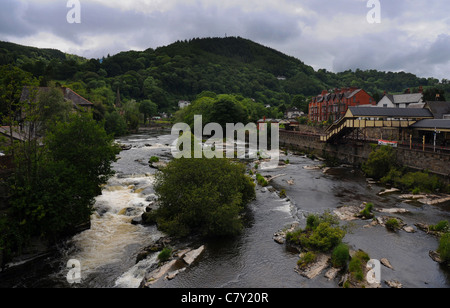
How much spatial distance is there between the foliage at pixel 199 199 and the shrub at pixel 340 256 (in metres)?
7.03

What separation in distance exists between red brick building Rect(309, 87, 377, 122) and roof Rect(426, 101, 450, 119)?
2470 centimetres

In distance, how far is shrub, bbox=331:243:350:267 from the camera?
56.0 ft

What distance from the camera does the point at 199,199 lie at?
70.1 feet

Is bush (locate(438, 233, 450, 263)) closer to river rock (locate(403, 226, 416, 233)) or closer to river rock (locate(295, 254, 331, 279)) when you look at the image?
river rock (locate(403, 226, 416, 233))

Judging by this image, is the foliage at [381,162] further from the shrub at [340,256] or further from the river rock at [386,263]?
the shrub at [340,256]

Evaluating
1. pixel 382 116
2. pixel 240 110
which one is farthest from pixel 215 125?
pixel 382 116

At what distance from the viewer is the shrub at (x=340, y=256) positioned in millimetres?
17062

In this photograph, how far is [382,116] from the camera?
46562 millimetres

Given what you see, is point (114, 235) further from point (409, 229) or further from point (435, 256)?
point (409, 229)

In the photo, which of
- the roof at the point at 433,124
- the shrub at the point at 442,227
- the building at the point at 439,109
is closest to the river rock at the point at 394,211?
the shrub at the point at 442,227

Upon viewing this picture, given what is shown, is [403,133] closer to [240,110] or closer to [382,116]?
[382,116]

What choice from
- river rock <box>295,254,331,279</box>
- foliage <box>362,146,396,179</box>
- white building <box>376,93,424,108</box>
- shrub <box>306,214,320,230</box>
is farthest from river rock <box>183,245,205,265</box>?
white building <box>376,93,424,108</box>

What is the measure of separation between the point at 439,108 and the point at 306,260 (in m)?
49.8
